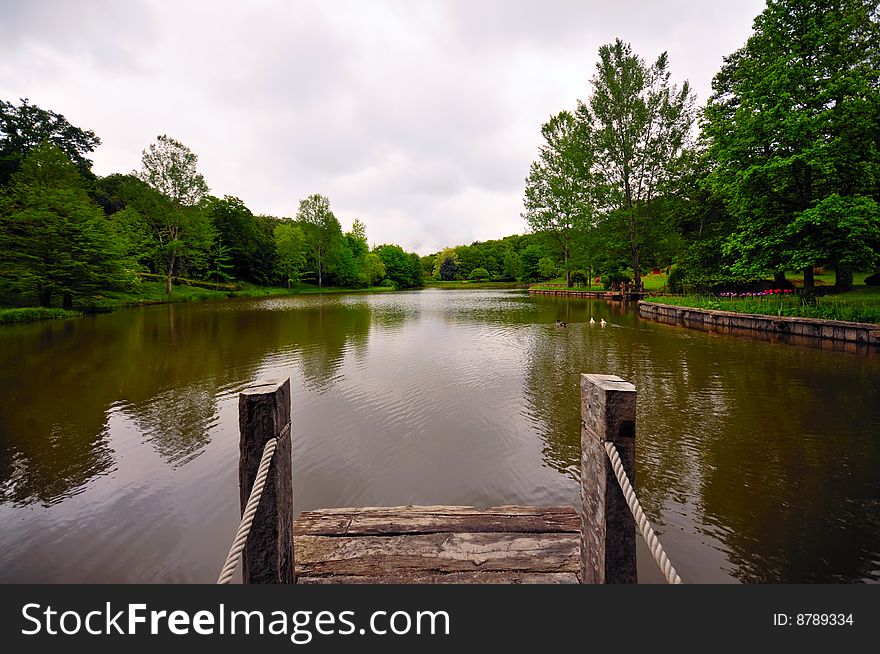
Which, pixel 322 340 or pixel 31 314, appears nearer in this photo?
pixel 322 340

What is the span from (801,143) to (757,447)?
1536cm

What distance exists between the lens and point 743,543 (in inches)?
134

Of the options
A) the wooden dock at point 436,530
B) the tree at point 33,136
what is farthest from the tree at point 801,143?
the tree at point 33,136

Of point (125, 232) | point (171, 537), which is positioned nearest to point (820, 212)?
point (171, 537)

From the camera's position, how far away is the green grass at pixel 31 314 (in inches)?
754

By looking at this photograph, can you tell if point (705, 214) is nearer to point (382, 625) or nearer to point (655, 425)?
point (655, 425)

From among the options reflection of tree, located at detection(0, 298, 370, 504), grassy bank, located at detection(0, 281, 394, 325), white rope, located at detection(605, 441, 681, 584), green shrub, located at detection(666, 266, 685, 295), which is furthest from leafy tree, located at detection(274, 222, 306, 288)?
white rope, located at detection(605, 441, 681, 584)

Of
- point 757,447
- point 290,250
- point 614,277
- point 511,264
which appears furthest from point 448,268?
point 757,447

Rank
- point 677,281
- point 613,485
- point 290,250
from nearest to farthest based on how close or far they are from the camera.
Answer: point 613,485, point 677,281, point 290,250

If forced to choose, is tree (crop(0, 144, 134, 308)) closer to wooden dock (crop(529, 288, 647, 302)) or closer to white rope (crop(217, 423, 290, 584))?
white rope (crop(217, 423, 290, 584))

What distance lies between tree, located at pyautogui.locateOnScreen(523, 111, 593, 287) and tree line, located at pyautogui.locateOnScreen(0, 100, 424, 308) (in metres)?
34.4

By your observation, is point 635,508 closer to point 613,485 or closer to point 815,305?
point 613,485

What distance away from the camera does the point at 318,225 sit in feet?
206

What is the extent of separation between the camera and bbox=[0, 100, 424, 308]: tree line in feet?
76.2
